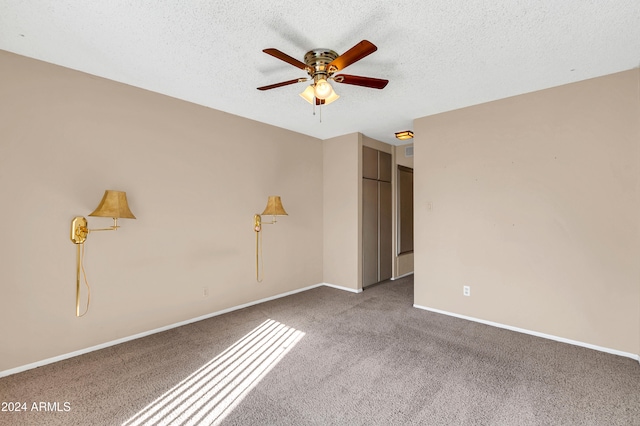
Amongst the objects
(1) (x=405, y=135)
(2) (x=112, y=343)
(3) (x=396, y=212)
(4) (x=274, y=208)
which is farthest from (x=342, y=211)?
(2) (x=112, y=343)

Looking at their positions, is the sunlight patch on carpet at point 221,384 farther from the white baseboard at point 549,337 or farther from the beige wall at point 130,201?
the white baseboard at point 549,337

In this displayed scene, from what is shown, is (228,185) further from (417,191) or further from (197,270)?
(417,191)

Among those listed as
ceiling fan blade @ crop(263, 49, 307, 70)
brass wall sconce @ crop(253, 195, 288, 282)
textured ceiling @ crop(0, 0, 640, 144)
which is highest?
textured ceiling @ crop(0, 0, 640, 144)

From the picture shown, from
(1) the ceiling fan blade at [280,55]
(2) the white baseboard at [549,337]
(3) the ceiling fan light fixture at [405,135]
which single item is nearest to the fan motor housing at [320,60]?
(1) the ceiling fan blade at [280,55]

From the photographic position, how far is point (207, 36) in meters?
2.27

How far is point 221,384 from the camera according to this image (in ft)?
7.54

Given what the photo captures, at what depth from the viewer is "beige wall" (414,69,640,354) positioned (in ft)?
9.16

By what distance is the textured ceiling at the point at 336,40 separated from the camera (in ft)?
6.45

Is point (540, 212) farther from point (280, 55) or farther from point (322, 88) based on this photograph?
point (280, 55)

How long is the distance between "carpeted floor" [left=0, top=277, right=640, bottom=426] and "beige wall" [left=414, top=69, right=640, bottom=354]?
391mm

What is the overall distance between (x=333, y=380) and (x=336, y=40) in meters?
2.66

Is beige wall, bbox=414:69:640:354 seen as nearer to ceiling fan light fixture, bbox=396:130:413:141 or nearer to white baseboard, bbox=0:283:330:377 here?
ceiling fan light fixture, bbox=396:130:413:141

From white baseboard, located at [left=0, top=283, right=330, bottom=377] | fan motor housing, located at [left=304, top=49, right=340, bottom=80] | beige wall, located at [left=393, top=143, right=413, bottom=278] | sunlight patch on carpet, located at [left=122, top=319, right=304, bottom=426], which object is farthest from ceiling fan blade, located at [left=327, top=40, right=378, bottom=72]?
beige wall, located at [left=393, top=143, right=413, bottom=278]

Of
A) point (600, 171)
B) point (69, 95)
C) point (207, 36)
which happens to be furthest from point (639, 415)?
point (69, 95)
